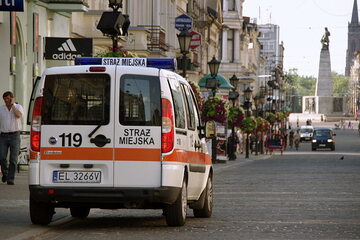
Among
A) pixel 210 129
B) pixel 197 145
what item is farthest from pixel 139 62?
pixel 197 145

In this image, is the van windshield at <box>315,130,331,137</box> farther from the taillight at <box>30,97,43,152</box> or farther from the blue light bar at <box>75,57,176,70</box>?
the taillight at <box>30,97,43,152</box>

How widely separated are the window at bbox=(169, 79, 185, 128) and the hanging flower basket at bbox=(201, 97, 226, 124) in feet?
103

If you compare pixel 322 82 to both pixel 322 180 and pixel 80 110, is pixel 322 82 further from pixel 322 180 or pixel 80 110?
pixel 80 110

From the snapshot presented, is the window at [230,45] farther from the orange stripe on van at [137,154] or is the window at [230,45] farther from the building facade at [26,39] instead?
the orange stripe on van at [137,154]

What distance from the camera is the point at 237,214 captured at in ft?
55.7

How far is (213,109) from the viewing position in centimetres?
4619

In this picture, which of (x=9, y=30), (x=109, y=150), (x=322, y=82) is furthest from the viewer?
(x=322, y=82)

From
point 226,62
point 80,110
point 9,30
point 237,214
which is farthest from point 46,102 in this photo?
point 226,62

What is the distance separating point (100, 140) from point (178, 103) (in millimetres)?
1196

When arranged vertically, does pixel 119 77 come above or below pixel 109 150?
above

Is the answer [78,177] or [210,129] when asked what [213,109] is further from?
[78,177]

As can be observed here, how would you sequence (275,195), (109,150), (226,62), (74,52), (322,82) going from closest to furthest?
(109,150), (275,195), (74,52), (226,62), (322,82)

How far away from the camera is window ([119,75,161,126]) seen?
45.6ft

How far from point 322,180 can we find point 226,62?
74371 mm
